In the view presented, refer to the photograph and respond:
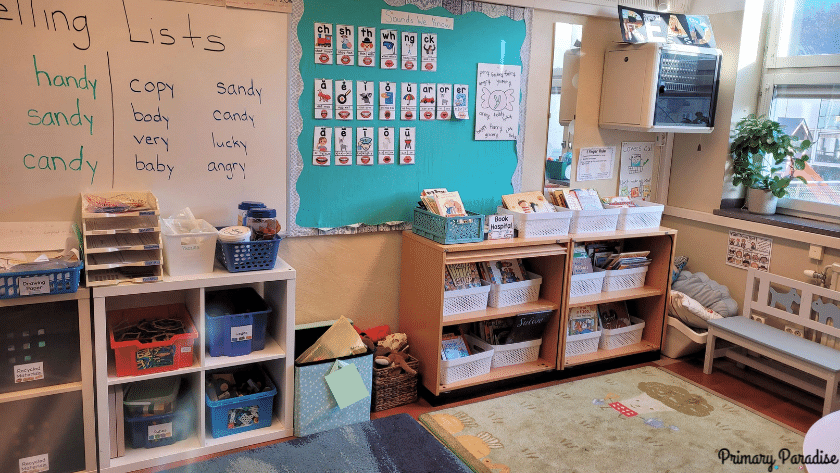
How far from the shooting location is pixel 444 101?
3.21 meters

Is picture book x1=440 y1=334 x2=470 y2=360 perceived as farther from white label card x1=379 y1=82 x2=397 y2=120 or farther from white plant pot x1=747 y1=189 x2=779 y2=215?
white plant pot x1=747 y1=189 x2=779 y2=215

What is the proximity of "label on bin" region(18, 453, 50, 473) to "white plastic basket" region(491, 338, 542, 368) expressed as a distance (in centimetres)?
194

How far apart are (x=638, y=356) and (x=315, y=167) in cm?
208

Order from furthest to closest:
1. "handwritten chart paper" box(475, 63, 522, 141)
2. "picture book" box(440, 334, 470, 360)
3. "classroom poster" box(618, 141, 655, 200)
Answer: "classroom poster" box(618, 141, 655, 200), "handwritten chart paper" box(475, 63, 522, 141), "picture book" box(440, 334, 470, 360)

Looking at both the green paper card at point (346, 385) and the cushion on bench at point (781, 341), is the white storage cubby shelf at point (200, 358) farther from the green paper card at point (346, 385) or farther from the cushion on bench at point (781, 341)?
the cushion on bench at point (781, 341)

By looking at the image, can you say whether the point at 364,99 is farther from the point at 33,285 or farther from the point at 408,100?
the point at 33,285

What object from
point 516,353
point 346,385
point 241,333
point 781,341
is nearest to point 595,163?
point 516,353

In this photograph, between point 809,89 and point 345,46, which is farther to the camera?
point 809,89

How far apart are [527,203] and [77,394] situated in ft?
7.04

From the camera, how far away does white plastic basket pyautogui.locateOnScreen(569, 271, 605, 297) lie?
3383 millimetres

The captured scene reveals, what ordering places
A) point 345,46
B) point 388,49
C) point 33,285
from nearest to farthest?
1. point 33,285
2. point 345,46
3. point 388,49

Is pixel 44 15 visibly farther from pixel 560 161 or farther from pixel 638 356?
pixel 638 356

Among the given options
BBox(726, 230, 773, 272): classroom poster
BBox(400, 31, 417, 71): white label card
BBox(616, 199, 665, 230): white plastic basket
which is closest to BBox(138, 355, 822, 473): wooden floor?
BBox(726, 230, 773, 272): classroom poster

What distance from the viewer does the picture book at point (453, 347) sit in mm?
3073
